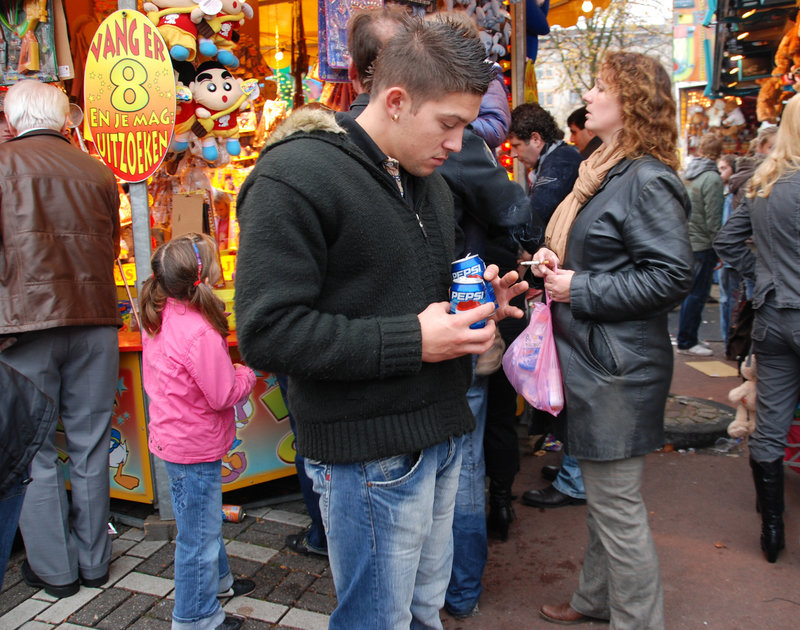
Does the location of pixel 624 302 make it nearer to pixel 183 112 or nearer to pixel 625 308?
pixel 625 308

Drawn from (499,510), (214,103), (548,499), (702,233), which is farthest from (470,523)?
(702,233)

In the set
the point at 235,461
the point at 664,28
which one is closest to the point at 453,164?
the point at 235,461

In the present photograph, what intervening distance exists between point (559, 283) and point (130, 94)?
226 centimetres

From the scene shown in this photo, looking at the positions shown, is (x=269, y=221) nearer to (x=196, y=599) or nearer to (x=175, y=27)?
(x=196, y=599)

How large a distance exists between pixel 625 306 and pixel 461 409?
2.77 feet

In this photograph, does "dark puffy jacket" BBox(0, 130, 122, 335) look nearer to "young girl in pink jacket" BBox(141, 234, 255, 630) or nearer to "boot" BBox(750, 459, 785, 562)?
"young girl in pink jacket" BBox(141, 234, 255, 630)

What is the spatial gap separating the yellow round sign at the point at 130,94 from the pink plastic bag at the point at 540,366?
2.01 m

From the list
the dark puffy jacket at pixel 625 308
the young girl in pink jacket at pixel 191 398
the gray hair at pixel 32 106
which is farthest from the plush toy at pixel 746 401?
the gray hair at pixel 32 106

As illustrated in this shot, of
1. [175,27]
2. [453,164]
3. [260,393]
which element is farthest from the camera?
[260,393]

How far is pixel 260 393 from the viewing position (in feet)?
→ 12.2

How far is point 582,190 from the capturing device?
2.45 meters

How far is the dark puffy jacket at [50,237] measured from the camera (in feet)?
9.55

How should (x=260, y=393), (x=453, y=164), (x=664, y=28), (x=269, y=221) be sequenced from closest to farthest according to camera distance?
(x=269, y=221) → (x=453, y=164) → (x=260, y=393) → (x=664, y=28)

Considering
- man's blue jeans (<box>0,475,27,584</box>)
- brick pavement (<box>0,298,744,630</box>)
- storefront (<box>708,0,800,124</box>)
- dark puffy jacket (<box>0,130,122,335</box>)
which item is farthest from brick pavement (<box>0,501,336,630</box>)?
storefront (<box>708,0,800,124</box>)
